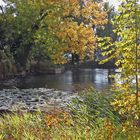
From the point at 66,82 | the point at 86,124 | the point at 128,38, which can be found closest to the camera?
the point at 128,38

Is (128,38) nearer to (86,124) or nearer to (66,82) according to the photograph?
(86,124)

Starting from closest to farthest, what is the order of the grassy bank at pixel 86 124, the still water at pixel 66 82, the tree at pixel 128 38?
the grassy bank at pixel 86 124, the tree at pixel 128 38, the still water at pixel 66 82

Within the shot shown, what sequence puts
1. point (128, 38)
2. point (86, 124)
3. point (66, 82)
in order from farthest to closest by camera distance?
point (66, 82) < point (86, 124) < point (128, 38)

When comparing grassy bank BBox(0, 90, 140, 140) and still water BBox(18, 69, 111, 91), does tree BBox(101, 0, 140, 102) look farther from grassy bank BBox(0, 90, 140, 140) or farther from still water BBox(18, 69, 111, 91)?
still water BBox(18, 69, 111, 91)

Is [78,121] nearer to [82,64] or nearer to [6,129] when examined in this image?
[6,129]

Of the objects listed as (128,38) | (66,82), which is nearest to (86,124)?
(128,38)

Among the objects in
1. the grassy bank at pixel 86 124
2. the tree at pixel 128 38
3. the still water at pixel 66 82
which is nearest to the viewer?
the grassy bank at pixel 86 124

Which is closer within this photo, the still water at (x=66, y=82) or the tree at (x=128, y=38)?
the tree at (x=128, y=38)

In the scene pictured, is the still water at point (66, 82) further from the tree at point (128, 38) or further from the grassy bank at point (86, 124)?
the tree at point (128, 38)

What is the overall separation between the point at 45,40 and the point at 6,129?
1032 inches

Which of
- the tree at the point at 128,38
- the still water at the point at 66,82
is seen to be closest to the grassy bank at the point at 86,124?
the tree at the point at 128,38

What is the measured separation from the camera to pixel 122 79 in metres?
8.26

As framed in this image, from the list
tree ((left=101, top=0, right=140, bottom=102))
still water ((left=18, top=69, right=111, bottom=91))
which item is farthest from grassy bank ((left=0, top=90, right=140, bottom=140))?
still water ((left=18, top=69, right=111, bottom=91))

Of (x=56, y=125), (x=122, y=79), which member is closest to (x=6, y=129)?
(x=56, y=125)
